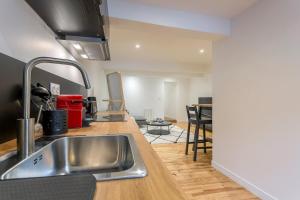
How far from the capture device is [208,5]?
2002 mm

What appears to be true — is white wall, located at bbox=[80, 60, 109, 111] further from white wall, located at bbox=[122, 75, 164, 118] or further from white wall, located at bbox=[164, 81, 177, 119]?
white wall, located at bbox=[164, 81, 177, 119]

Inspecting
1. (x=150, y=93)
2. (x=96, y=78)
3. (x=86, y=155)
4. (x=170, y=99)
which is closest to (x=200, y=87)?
(x=150, y=93)

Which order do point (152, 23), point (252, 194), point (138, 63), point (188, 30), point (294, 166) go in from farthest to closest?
point (138, 63)
point (188, 30)
point (152, 23)
point (252, 194)
point (294, 166)

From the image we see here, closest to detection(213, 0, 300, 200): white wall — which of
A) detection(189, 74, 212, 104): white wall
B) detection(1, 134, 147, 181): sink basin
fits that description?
detection(1, 134, 147, 181): sink basin

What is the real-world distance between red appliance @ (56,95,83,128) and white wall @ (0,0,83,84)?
1.04 feet

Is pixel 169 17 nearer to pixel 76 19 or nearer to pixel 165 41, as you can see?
pixel 76 19

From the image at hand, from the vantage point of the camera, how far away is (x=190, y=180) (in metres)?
2.19

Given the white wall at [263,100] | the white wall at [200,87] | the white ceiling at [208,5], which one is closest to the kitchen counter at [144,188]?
the white wall at [263,100]

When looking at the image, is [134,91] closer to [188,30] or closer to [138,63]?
[138,63]

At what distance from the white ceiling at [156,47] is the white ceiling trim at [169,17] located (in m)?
0.07

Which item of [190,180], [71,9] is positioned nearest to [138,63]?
[190,180]

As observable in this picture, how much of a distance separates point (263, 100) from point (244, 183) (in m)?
1.04

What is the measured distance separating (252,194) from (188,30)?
82.5 inches

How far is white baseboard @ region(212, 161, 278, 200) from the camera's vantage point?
1.77 metres
